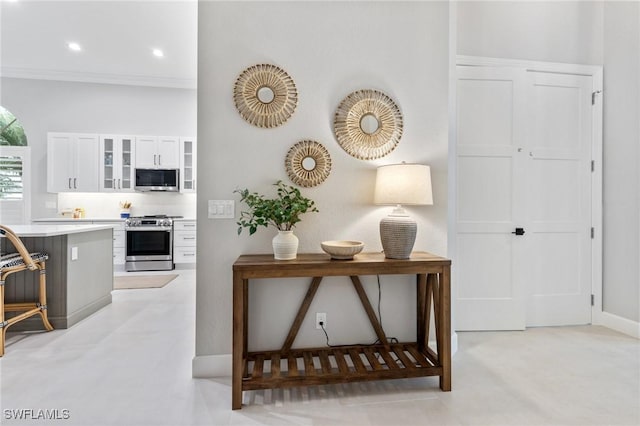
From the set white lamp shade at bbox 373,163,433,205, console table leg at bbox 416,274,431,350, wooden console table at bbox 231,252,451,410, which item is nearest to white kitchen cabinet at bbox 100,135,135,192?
wooden console table at bbox 231,252,451,410

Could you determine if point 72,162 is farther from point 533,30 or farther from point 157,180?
point 533,30

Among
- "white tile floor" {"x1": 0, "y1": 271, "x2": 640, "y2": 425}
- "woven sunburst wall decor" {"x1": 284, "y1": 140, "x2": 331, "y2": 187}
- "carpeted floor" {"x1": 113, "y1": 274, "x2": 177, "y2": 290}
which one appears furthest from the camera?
"carpeted floor" {"x1": 113, "y1": 274, "x2": 177, "y2": 290}

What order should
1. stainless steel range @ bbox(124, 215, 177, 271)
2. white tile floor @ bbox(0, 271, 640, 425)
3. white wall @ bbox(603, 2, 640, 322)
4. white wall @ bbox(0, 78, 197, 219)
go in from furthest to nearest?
white wall @ bbox(0, 78, 197, 219), stainless steel range @ bbox(124, 215, 177, 271), white wall @ bbox(603, 2, 640, 322), white tile floor @ bbox(0, 271, 640, 425)

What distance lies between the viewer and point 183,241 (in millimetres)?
5516

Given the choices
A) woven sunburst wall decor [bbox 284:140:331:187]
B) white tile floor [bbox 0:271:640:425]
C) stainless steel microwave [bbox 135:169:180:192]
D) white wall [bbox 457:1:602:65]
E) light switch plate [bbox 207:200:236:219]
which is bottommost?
white tile floor [bbox 0:271:640:425]

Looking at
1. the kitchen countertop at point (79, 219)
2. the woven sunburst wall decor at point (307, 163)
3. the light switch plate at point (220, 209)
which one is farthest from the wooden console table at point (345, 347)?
the kitchen countertop at point (79, 219)

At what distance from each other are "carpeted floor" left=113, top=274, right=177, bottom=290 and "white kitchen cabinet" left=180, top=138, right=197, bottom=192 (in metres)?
1.68

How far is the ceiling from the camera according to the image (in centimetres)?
366

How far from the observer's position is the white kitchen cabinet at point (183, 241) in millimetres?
5492

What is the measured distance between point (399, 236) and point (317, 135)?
0.92 meters

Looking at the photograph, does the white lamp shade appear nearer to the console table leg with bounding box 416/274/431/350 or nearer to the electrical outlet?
the console table leg with bounding box 416/274/431/350

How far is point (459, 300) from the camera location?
2738mm

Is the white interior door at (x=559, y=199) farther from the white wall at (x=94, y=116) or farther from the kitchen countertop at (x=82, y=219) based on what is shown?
the white wall at (x=94, y=116)

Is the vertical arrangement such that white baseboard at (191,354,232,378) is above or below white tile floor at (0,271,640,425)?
above
